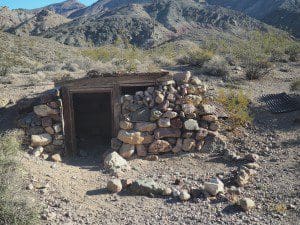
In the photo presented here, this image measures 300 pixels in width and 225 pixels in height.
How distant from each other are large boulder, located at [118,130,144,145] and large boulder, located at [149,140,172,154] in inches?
10.8

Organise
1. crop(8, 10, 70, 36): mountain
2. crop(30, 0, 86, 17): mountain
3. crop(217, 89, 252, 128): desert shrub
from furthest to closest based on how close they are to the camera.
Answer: crop(30, 0, 86, 17): mountain, crop(8, 10, 70, 36): mountain, crop(217, 89, 252, 128): desert shrub

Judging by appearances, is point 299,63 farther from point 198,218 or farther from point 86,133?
point 198,218

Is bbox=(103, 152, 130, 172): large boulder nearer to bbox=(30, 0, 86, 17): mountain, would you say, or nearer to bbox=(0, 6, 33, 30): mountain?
bbox=(0, 6, 33, 30): mountain

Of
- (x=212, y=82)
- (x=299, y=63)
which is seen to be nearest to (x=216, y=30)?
(x=299, y=63)

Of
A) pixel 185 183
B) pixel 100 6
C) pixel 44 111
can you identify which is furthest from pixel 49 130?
pixel 100 6

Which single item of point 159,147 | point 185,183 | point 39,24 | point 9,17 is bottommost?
point 185,183

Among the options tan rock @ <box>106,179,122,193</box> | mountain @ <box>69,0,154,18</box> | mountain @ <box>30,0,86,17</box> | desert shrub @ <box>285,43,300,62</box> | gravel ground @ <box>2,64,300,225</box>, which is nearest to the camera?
gravel ground @ <box>2,64,300,225</box>

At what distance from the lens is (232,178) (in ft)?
24.5

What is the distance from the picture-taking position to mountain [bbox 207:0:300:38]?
4339 centimetres

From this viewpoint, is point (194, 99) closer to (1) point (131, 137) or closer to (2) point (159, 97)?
(2) point (159, 97)

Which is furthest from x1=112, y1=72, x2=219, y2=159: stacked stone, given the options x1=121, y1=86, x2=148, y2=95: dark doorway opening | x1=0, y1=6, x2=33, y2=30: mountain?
x1=0, y1=6, x2=33, y2=30: mountain

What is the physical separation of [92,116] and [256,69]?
5.99 m

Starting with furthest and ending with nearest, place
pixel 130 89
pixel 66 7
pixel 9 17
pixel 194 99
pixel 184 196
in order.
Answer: pixel 66 7 < pixel 9 17 < pixel 130 89 < pixel 194 99 < pixel 184 196

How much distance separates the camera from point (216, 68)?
13.9 m
